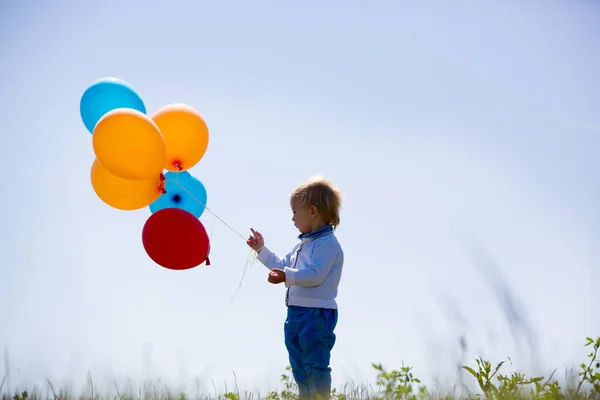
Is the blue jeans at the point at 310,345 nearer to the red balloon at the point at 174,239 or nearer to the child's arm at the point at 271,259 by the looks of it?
the child's arm at the point at 271,259

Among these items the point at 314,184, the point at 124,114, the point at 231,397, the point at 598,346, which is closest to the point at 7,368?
the point at 231,397

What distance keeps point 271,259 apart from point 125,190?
1.09 meters

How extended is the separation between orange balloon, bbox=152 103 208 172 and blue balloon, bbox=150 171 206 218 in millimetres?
83

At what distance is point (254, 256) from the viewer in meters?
4.48

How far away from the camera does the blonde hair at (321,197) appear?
421cm

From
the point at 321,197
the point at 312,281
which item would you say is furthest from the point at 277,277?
the point at 321,197

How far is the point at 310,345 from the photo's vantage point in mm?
3887

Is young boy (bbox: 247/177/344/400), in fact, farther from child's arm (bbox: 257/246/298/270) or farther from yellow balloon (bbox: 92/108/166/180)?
yellow balloon (bbox: 92/108/166/180)

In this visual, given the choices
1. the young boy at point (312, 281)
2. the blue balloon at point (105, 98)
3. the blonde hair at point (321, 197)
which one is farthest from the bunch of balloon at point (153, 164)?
the blonde hair at point (321, 197)

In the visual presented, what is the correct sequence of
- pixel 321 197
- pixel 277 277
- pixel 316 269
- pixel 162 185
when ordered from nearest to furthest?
pixel 277 277
pixel 316 269
pixel 321 197
pixel 162 185

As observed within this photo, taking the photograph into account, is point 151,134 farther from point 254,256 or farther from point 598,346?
point 598,346

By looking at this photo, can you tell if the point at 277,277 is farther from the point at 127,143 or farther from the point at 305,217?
the point at 127,143

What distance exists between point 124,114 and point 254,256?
4.23ft

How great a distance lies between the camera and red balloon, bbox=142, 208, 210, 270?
160 inches
